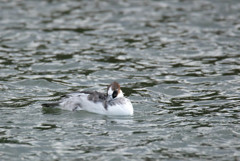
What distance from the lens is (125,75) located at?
15305 mm

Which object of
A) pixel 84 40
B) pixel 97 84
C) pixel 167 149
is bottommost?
pixel 167 149

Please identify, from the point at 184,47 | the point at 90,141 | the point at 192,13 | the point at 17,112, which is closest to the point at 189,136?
the point at 90,141

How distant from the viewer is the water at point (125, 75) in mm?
10305

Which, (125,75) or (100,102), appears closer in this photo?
(100,102)

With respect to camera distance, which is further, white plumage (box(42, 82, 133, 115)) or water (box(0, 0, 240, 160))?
white plumage (box(42, 82, 133, 115))

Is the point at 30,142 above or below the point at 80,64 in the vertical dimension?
below

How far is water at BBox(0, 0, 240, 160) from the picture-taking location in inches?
406

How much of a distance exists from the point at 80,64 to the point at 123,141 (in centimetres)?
607

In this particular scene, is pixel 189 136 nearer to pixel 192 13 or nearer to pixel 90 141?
pixel 90 141

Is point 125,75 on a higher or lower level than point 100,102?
higher

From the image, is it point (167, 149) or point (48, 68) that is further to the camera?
point (48, 68)

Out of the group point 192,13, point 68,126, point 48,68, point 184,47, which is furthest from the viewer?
point 192,13

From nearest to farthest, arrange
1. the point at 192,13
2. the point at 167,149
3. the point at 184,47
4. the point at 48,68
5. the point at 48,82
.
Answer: the point at 167,149 → the point at 48,82 → the point at 48,68 → the point at 184,47 → the point at 192,13

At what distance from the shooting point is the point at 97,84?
14.5 metres
